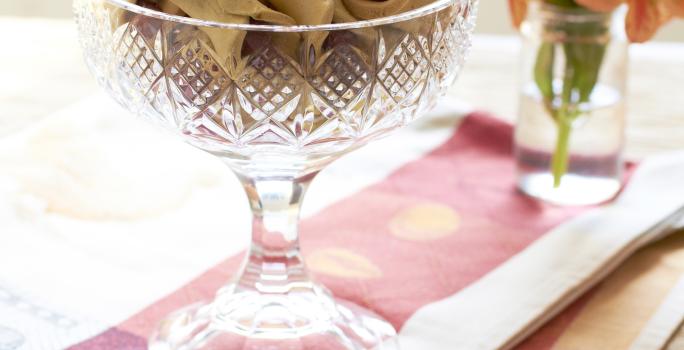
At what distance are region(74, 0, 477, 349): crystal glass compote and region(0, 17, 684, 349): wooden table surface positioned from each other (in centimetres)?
29

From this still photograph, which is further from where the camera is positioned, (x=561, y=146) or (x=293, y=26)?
(x=561, y=146)

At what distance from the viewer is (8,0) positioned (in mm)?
1629

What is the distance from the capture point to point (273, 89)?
0.43 metres

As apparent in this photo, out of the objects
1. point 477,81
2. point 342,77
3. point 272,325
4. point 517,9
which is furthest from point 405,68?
point 477,81

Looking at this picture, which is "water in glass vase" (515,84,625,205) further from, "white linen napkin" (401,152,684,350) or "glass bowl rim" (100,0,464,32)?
"glass bowl rim" (100,0,464,32)

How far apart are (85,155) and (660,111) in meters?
0.39

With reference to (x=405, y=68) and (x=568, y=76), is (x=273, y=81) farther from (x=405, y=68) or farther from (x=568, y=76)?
(x=568, y=76)

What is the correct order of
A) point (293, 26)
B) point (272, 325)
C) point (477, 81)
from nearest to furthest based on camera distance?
point (293, 26) → point (272, 325) → point (477, 81)

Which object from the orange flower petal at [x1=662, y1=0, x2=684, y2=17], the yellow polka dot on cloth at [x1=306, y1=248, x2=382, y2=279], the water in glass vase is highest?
the orange flower petal at [x1=662, y1=0, x2=684, y2=17]

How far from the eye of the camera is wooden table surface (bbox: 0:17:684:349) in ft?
2.57

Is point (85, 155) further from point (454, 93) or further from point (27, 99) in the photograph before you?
point (454, 93)

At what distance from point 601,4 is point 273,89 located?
0.26 meters

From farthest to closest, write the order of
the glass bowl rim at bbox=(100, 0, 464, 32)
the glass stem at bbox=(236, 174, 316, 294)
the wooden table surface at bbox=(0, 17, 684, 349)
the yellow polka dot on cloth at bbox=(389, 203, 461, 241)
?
the wooden table surface at bbox=(0, 17, 684, 349), the yellow polka dot on cloth at bbox=(389, 203, 461, 241), the glass stem at bbox=(236, 174, 316, 294), the glass bowl rim at bbox=(100, 0, 464, 32)

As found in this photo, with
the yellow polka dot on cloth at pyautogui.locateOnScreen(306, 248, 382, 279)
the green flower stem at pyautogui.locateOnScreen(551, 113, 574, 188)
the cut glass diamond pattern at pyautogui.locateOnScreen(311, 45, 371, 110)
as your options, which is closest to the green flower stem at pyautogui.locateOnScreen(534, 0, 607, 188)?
the green flower stem at pyautogui.locateOnScreen(551, 113, 574, 188)
